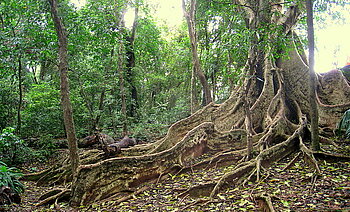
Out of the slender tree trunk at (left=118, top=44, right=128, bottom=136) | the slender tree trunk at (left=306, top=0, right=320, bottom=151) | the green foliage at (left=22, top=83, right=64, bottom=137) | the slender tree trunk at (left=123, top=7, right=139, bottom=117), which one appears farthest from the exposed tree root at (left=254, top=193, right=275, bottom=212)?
the slender tree trunk at (left=123, top=7, right=139, bottom=117)

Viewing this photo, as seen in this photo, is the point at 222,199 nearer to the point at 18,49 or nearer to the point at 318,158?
the point at 318,158

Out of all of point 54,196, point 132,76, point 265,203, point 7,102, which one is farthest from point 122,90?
point 265,203

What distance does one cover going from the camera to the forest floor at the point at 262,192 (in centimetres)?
312

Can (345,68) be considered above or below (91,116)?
above

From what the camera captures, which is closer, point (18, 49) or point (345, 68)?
point (18, 49)

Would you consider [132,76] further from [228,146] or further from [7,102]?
[228,146]

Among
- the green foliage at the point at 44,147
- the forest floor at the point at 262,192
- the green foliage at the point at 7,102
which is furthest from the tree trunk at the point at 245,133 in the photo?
the green foliage at the point at 7,102

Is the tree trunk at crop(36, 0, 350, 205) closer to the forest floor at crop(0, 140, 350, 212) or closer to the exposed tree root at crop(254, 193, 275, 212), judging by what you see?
the forest floor at crop(0, 140, 350, 212)

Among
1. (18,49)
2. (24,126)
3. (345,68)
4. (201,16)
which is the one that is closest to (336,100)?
(345,68)

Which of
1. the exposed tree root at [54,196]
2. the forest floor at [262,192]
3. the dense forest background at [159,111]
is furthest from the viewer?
the exposed tree root at [54,196]

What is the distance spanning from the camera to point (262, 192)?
3.66m

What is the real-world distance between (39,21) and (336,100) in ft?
28.3

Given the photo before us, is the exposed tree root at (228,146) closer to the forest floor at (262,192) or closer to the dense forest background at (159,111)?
the dense forest background at (159,111)

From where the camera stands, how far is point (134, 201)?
4445mm
